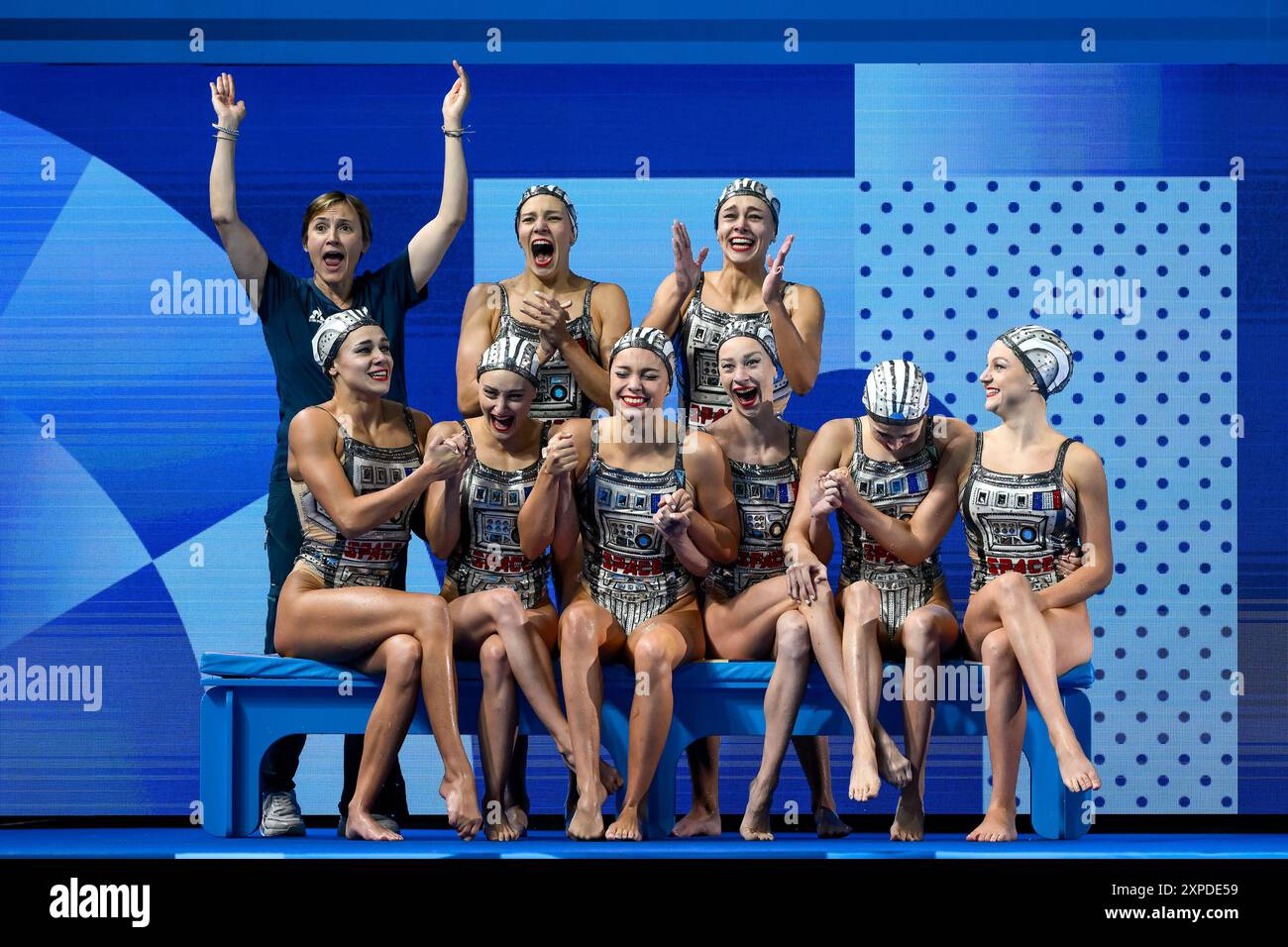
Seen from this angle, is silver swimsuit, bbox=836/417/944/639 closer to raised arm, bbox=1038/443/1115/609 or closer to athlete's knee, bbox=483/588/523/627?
raised arm, bbox=1038/443/1115/609

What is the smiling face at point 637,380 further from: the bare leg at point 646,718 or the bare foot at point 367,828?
the bare foot at point 367,828

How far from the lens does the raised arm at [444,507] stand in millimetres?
5129

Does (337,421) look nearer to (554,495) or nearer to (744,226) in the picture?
(554,495)

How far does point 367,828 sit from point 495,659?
62 centimetres

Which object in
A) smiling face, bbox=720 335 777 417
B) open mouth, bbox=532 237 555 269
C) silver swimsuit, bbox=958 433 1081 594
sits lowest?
silver swimsuit, bbox=958 433 1081 594

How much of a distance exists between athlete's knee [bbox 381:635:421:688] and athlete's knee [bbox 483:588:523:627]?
0.24m

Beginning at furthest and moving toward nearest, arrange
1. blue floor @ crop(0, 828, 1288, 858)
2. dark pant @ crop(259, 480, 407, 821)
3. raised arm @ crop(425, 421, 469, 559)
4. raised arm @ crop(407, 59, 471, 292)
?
1. raised arm @ crop(407, 59, 471, 292)
2. dark pant @ crop(259, 480, 407, 821)
3. raised arm @ crop(425, 421, 469, 559)
4. blue floor @ crop(0, 828, 1288, 858)

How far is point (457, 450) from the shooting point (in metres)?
5.02

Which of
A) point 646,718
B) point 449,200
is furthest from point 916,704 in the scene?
point 449,200

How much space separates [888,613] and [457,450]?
139 centimetres

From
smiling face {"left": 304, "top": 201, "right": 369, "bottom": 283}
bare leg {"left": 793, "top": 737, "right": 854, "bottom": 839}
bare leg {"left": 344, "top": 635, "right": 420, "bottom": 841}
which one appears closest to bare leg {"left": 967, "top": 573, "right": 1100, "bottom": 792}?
bare leg {"left": 793, "top": 737, "right": 854, "bottom": 839}

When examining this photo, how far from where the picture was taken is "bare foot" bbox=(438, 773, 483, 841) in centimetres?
491
